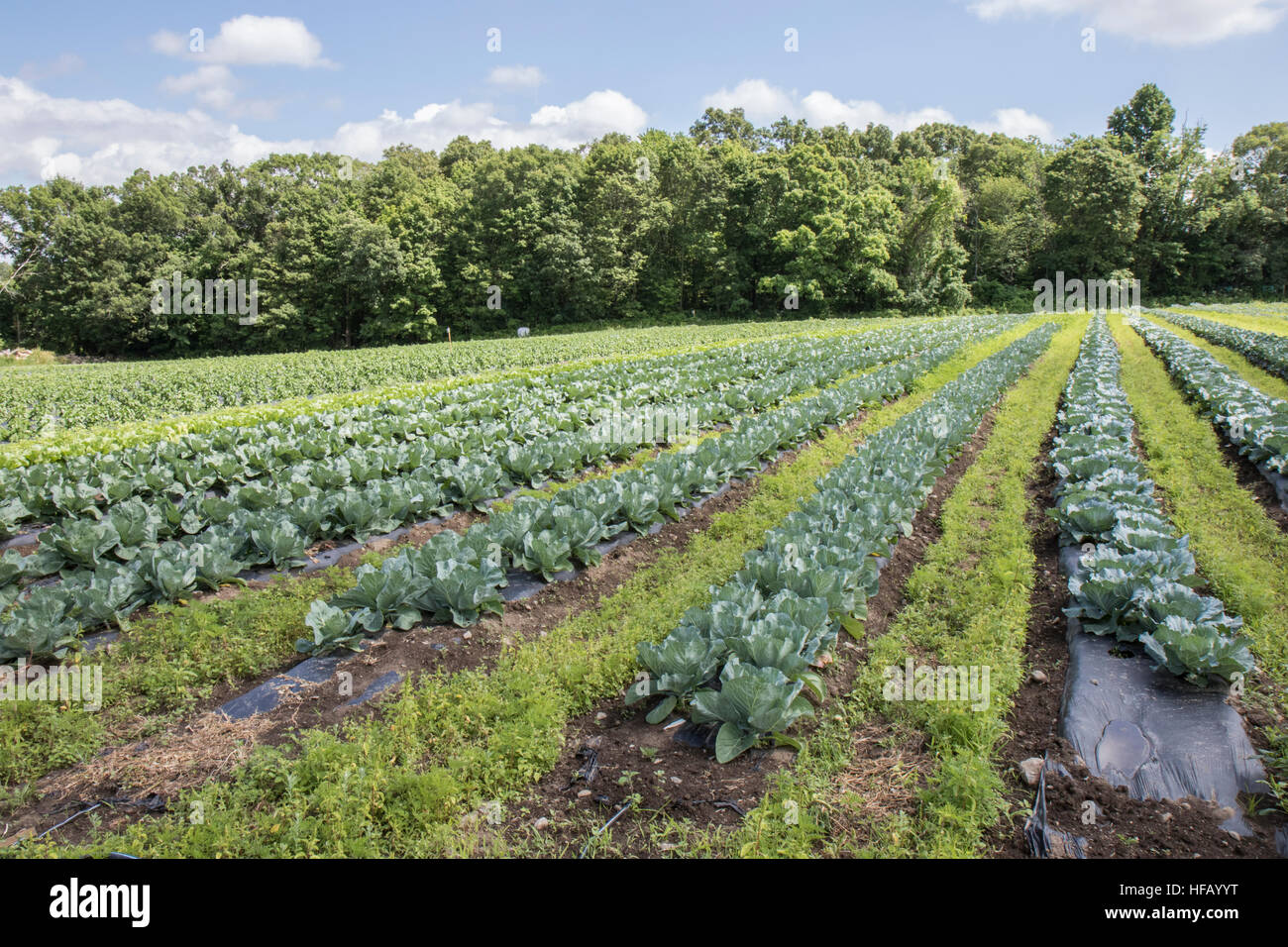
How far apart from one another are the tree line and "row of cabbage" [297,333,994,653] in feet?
132

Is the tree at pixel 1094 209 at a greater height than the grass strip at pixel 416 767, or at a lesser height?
greater

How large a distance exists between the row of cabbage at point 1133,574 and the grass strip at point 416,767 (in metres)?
3.18

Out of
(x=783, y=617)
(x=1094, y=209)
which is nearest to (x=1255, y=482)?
(x=783, y=617)

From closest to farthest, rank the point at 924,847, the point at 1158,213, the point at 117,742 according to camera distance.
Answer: the point at 924,847 → the point at 117,742 → the point at 1158,213

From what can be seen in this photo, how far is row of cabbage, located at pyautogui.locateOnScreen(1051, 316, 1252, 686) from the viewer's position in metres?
3.96

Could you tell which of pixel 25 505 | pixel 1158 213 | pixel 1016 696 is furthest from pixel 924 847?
pixel 1158 213

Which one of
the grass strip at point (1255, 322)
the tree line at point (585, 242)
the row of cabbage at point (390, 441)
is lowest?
the row of cabbage at point (390, 441)

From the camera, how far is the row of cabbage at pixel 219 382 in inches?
659

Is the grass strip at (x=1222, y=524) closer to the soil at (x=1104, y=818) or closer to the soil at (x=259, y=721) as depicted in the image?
the soil at (x=1104, y=818)

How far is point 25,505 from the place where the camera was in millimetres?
7504

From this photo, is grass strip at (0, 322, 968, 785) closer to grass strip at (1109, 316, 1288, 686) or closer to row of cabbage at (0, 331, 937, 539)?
row of cabbage at (0, 331, 937, 539)

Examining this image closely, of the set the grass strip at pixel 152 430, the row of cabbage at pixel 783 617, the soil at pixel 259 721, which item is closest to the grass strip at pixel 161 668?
the soil at pixel 259 721

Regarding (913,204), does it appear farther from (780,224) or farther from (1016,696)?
(1016,696)
